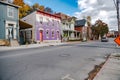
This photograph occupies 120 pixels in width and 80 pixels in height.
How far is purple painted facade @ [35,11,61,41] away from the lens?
4266 centimetres

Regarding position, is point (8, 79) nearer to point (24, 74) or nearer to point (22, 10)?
point (24, 74)

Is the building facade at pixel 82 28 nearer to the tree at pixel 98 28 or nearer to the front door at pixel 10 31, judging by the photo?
the tree at pixel 98 28

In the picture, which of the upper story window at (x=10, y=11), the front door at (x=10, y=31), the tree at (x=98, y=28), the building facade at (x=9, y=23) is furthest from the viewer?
the tree at (x=98, y=28)

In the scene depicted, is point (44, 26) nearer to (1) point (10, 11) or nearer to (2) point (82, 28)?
(1) point (10, 11)

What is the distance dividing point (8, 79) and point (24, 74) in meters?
0.97

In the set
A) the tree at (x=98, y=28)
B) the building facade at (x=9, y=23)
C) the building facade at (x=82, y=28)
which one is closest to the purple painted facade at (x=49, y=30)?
the building facade at (x=9, y=23)

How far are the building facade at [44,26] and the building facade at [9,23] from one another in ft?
26.6

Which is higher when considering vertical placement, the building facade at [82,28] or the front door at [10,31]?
the building facade at [82,28]

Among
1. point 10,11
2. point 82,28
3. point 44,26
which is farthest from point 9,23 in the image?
point 82,28

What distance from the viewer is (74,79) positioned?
24.8 feet

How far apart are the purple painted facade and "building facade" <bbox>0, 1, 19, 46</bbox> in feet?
28.8

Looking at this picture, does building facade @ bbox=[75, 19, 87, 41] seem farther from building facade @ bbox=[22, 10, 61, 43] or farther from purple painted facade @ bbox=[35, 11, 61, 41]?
building facade @ bbox=[22, 10, 61, 43]

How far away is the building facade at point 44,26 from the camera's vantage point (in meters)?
41.9

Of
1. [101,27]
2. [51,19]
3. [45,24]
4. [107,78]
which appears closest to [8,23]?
[45,24]
